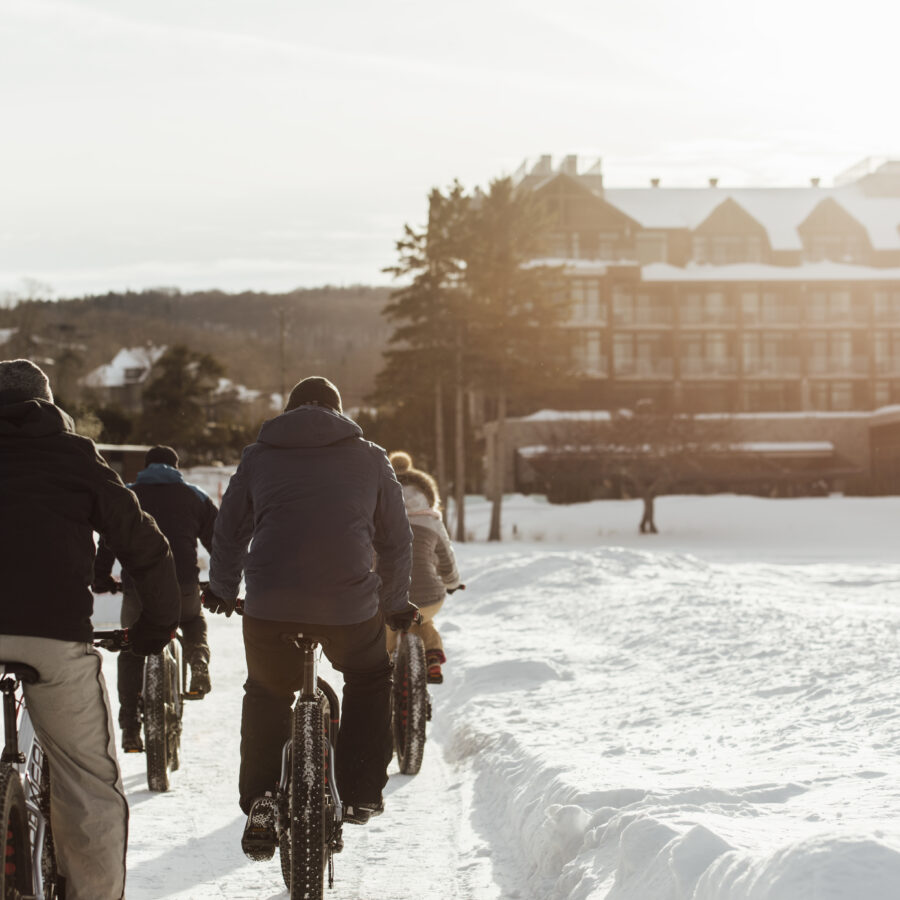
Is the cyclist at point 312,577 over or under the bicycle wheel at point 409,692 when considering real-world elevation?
over

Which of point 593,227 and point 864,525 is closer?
point 864,525

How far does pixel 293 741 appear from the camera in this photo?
491 centimetres

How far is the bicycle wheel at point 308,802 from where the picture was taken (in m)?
4.73

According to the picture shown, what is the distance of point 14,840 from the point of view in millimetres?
3779

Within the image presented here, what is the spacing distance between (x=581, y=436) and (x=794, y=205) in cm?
3233

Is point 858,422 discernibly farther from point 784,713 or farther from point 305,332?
point 305,332

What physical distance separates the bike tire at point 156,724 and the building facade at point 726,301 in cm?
6174

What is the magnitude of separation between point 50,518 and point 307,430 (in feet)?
4.31

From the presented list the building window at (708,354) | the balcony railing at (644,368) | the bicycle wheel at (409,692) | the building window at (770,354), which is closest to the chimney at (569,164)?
the building window at (708,354)

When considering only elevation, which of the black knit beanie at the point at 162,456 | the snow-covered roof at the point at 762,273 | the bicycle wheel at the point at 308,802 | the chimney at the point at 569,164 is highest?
the chimney at the point at 569,164

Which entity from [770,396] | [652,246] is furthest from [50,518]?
[652,246]

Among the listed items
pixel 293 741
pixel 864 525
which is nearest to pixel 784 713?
pixel 293 741

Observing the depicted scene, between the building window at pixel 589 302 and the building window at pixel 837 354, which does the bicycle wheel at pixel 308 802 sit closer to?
the building window at pixel 589 302

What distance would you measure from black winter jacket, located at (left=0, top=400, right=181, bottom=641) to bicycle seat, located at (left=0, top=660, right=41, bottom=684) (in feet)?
0.32
